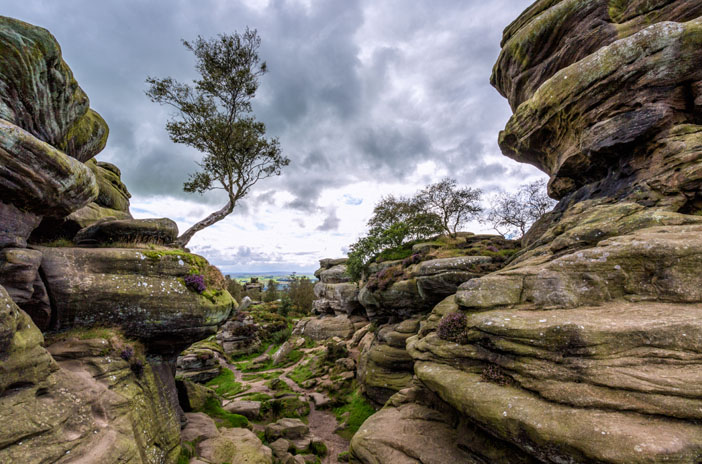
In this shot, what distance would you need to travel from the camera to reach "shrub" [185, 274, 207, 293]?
43.9 feet

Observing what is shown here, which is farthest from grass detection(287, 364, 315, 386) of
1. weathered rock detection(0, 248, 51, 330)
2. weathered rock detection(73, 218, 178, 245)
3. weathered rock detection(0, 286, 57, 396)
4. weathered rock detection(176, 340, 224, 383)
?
weathered rock detection(0, 286, 57, 396)

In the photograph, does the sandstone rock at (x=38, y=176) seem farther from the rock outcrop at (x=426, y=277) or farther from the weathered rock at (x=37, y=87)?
the rock outcrop at (x=426, y=277)

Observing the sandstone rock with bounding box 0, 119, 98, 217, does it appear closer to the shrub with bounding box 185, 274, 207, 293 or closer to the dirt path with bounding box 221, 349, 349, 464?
the shrub with bounding box 185, 274, 207, 293

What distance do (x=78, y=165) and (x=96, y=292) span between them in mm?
5641

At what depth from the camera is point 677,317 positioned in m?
7.64

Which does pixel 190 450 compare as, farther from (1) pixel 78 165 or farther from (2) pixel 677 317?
(2) pixel 677 317

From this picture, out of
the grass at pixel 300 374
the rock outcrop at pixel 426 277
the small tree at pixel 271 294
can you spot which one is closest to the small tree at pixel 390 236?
the rock outcrop at pixel 426 277

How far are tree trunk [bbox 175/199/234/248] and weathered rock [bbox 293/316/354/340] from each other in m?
25.7

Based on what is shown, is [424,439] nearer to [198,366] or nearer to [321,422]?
[321,422]

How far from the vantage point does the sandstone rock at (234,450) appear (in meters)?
12.5

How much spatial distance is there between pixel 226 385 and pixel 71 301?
21.6 m

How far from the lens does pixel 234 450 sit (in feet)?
42.8

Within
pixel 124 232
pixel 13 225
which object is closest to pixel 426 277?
pixel 124 232

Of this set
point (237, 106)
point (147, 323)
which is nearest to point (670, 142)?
point (147, 323)
